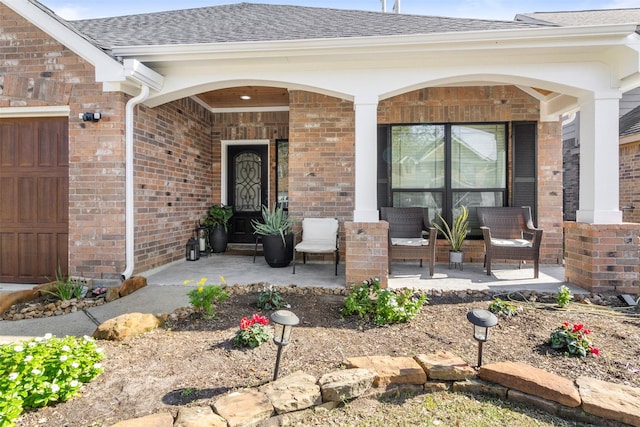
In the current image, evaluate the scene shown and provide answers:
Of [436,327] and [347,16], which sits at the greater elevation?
[347,16]

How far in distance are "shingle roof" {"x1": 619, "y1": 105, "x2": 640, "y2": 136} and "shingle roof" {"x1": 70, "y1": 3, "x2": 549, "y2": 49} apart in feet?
15.1

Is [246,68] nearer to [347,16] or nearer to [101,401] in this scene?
[347,16]

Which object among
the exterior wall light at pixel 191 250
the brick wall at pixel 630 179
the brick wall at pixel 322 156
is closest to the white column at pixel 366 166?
the brick wall at pixel 322 156

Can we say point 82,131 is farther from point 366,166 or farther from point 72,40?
point 366,166

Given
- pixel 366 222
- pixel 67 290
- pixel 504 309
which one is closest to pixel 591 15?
pixel 366 222

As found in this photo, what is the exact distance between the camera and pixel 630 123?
7266mm

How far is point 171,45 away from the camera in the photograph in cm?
383

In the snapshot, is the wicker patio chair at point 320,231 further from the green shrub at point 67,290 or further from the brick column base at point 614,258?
the brick column base at point 614,258

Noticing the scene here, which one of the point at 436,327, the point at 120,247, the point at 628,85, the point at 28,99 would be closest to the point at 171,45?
the point at 28,99

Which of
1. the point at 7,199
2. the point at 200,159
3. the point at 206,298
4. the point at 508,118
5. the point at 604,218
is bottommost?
the point at 206,298

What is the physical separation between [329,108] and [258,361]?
412 cm

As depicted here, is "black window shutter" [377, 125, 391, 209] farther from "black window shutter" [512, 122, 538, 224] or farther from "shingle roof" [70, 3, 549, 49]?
"black window shutter" [512, 122, 538, 224]

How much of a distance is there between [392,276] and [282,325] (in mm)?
2767

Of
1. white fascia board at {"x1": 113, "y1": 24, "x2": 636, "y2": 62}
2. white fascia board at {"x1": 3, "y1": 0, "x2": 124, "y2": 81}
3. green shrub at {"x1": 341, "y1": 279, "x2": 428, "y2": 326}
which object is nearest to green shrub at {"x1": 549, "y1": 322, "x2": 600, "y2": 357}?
green shrub at {"x1": 341, "y1": 279, "x2": 428, "y2": 326}
